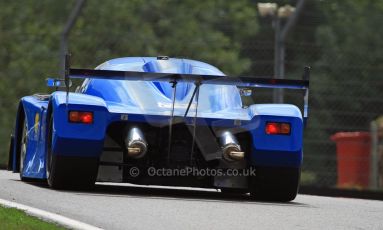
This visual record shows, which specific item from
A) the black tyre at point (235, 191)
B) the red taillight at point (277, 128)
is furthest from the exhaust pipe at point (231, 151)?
the black tyre at point (235, 191)

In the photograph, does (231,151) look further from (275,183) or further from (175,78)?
(175,78)

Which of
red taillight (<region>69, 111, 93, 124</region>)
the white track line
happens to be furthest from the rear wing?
the white track line

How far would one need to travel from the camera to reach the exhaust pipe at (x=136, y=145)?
920cm

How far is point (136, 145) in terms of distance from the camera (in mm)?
9211

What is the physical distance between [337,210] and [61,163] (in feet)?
6.82

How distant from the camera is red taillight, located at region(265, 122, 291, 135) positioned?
9422 mm

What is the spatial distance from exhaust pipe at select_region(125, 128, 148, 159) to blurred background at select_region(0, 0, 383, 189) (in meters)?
5.47

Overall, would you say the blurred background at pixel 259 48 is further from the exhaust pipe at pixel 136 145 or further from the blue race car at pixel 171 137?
the exhaust pipe at pixel 136 145

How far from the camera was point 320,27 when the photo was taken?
15523 mm

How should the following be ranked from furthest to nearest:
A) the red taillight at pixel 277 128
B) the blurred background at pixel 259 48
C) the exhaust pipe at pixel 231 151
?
the blurred background at pixel 259 48
the red taillight at pixel 277 128
the exhaust pipe at pixel 231 151

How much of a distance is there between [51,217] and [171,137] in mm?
2403

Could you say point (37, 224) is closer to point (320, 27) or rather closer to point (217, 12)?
point (320, 27)

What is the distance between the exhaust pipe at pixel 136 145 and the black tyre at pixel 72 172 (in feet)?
0.94

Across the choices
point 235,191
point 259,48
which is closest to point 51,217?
point 235,191
